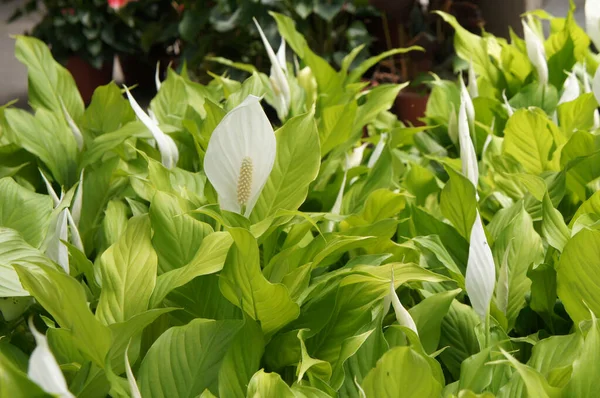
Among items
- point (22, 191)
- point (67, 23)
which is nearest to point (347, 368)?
point (22, 191)

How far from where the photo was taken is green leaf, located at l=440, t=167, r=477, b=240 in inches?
22.0

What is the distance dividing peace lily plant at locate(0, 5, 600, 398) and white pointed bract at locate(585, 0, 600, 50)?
4.9 inches

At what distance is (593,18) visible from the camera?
85 centimetres

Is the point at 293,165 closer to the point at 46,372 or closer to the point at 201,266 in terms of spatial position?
the point at 201,266

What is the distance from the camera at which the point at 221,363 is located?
424 millimetres

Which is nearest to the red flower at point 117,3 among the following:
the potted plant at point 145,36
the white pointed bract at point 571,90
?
the potted plant at point 145,36

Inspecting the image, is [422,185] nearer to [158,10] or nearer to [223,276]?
[223,276]

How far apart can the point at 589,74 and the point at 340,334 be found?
67 centimetres

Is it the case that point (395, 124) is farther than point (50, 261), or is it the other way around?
point (395, 124)

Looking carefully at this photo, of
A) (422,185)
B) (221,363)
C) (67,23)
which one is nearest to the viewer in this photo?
(221,363)

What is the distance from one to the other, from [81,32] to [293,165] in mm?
3118

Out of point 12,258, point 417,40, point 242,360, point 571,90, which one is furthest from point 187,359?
point 417,40

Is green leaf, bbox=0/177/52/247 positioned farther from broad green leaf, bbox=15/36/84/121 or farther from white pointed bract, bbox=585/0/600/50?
white pointed bract, bbox=585/0/600/50

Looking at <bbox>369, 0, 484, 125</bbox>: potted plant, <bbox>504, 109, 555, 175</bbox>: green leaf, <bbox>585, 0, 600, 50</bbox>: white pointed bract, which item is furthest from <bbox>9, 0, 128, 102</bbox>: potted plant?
<bbox>504, 109, 555, 175</bbox>: green leaf
